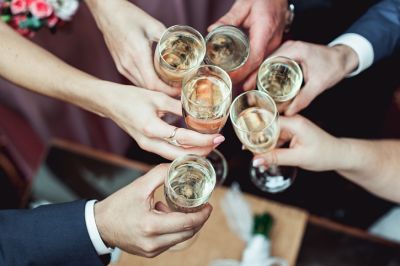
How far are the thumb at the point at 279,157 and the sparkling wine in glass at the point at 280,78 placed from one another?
0.46 feet

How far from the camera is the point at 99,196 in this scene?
6.40 ft

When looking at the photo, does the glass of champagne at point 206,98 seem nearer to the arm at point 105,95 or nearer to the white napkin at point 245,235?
the arm at point 105,95

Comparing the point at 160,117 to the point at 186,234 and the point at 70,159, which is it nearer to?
the point at 186,234

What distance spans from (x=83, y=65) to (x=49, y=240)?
99 cm

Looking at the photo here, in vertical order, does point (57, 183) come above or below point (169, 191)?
below

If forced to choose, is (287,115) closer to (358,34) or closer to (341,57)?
(341,57)

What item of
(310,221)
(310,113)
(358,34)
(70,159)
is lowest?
(310,221)

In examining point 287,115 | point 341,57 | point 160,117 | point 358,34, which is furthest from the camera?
point 358,34

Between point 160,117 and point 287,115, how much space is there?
0.39 meters

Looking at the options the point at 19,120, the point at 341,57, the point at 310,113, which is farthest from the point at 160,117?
the point at 19,120

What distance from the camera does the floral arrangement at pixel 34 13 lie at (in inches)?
71.8

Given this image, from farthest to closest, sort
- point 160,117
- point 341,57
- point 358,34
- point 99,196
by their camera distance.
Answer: point 99,196 < point 358,34 < point 341,57 < point 160,117

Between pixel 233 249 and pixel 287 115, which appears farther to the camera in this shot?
pixel 233 249

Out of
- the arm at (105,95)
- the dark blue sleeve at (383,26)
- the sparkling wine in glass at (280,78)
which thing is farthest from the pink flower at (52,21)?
the dark blue sleeve at (383,26)
